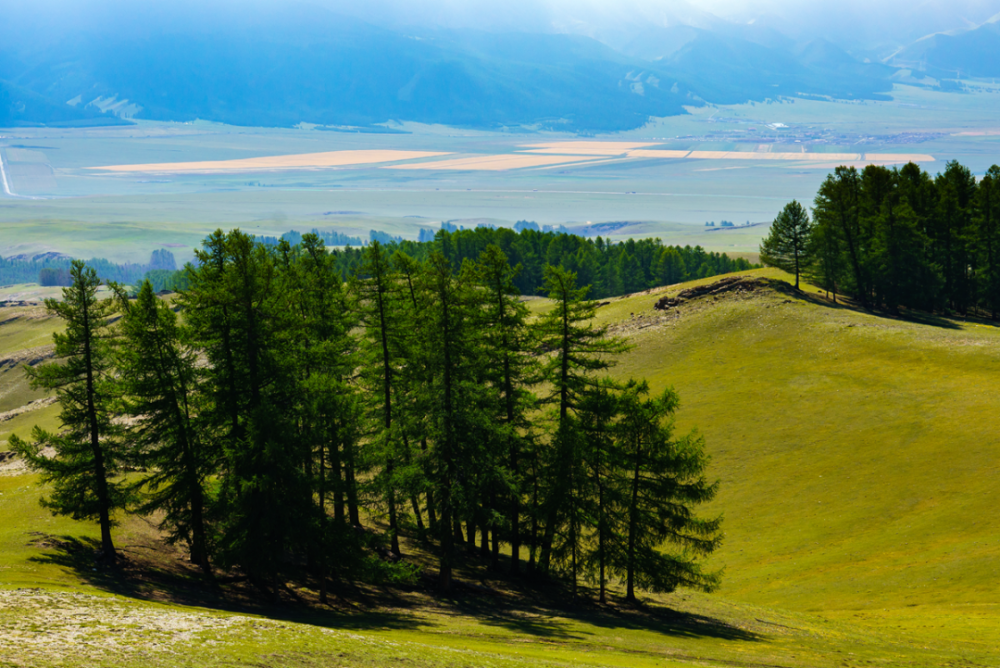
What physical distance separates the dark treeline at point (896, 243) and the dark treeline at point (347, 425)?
48.3 meters

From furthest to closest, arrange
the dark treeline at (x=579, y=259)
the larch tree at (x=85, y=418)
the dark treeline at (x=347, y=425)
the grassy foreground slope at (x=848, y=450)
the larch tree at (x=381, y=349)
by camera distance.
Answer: the dark treeline at (x=579, y=259), the grassy foreground slope at (x=848, y=450), the larch tree at (x=381, y=349), the dark treeline at (x=347, y=425), the larch tree at (x=85, y=418)

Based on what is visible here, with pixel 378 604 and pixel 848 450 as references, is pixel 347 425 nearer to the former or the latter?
pixel 378 604

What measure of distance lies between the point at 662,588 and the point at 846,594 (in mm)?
9523

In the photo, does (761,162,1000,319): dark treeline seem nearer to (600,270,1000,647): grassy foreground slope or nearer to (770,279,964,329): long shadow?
(770,279,964,329): long shadow

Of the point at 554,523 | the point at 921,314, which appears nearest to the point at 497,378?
the point at 554,523

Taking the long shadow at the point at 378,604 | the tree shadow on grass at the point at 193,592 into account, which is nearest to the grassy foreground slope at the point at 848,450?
the long shadow at the point at 378,604

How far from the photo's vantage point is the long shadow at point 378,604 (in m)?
30.0

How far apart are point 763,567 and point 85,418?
3458 centimetres

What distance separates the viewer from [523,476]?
39750 mm

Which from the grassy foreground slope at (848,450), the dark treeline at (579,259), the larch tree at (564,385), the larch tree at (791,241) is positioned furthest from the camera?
the dark treeline at (579,259)

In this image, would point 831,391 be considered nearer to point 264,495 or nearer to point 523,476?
point 523,476

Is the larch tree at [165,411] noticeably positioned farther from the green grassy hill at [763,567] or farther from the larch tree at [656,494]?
the larch tree at [656,494]

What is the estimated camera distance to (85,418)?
109ft

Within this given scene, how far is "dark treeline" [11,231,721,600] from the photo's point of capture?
1266 inches
